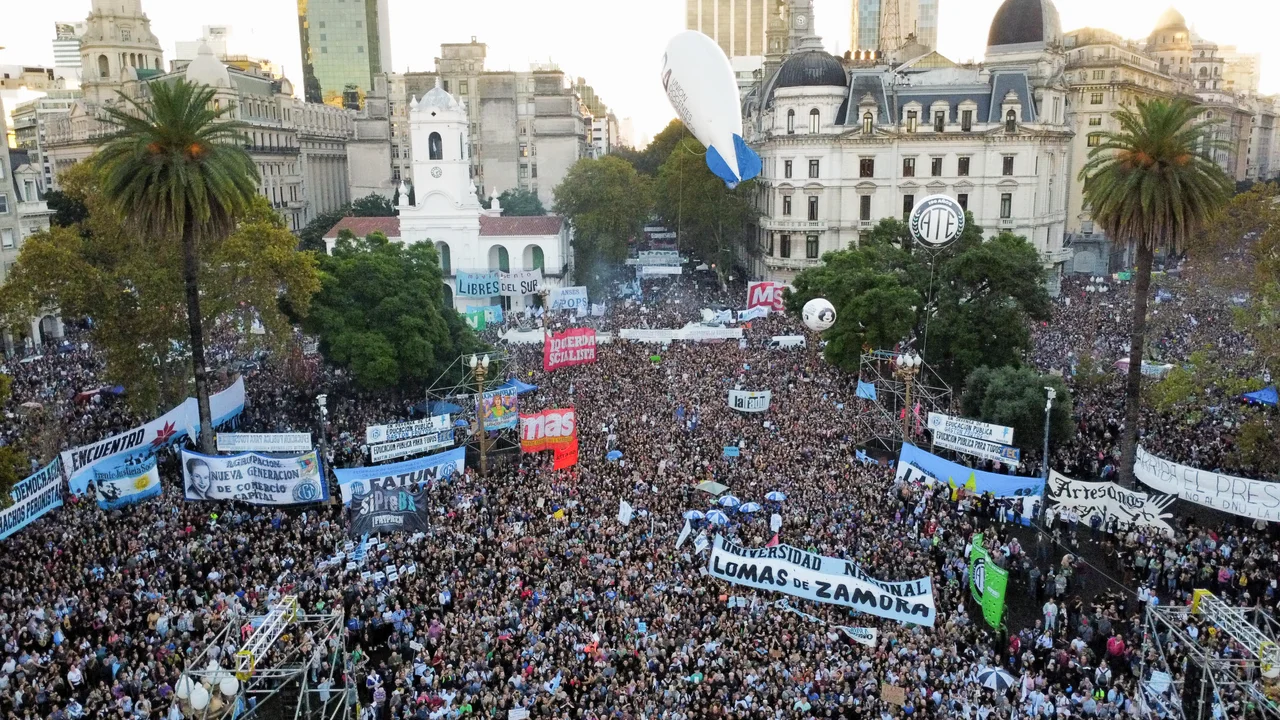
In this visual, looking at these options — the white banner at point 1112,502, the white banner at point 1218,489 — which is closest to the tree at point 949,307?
the white banner at point 1218,489

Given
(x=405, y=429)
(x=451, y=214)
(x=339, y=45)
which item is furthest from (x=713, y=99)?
(x=339, y=45)

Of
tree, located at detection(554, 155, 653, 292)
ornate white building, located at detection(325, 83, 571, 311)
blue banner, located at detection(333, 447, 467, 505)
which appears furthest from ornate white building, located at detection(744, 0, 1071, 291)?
blue banner, located at detection(333, 447, 467, 505)

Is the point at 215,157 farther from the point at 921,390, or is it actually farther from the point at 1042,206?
the point at 1042,206

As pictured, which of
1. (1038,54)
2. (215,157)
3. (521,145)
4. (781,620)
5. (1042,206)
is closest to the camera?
(781,620)

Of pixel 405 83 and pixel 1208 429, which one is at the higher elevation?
pixel 405 83

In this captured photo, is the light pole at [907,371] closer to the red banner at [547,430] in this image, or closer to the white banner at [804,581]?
the red banner at [547,430]

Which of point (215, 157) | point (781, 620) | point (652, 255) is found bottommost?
point (781, 620)

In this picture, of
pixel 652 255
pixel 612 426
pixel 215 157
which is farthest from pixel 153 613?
pixel 652 255
